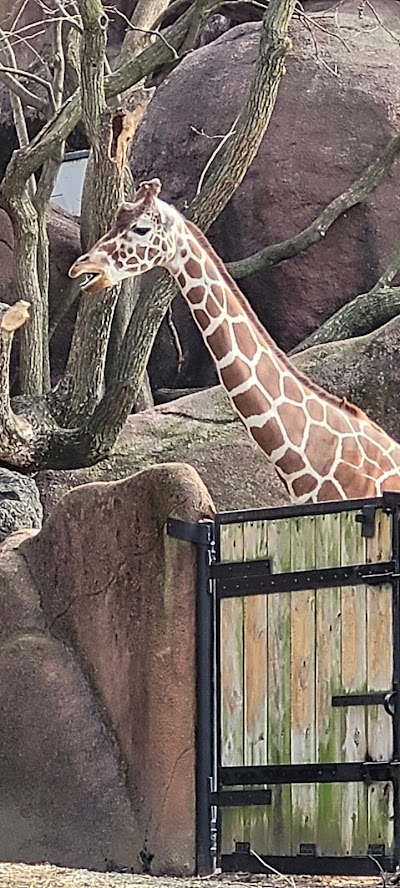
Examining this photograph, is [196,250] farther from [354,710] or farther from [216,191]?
[354,710]

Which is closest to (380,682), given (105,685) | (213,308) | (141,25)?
(105,685)

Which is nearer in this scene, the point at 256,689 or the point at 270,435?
the point at 256,689

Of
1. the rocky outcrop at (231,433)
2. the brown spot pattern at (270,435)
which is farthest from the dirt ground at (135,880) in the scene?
the rocky outcrop at (231,433)

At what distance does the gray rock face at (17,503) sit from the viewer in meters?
9.98

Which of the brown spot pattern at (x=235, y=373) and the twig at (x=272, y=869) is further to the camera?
the brown spot pattern at (x=235, y=373)

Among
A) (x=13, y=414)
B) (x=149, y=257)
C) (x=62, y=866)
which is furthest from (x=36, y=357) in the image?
(x=62, y=866)

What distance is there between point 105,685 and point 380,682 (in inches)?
62.3

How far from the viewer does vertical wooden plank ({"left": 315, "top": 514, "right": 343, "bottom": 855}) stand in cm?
648

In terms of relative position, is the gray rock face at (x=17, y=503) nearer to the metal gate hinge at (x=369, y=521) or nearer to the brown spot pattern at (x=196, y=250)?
the brown spot pattern at (x=196, y=250)

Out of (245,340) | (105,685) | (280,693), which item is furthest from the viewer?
(245,340)

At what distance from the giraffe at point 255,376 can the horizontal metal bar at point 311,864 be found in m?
2.16

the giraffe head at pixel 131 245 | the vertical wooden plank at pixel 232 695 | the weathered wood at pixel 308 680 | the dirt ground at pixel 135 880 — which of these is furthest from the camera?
the giraffe head at pixel 131 245

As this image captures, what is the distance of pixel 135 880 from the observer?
6.27 meters

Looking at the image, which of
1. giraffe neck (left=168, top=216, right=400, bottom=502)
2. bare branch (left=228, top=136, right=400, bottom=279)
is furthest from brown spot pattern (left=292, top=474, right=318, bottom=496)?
bare branch (left=228, top=136, right=400, bottom=279)
